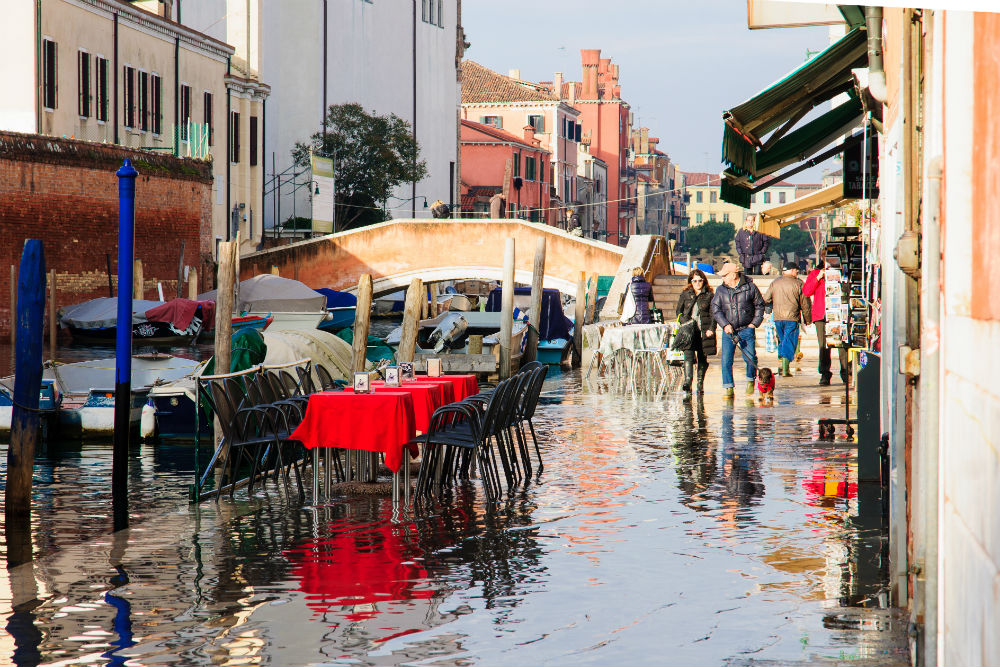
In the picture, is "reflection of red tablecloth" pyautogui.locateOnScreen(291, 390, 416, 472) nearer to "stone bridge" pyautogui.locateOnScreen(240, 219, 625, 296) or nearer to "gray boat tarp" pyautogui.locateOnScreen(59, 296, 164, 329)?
"gray boat tarp" pyautogui.locateOnScreen(59, 296, 164, 329)

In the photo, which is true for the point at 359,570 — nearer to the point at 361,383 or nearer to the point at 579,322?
the point at 361,383

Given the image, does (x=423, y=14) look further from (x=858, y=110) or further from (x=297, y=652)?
(x=297, y=652)

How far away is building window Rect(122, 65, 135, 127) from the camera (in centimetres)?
3322

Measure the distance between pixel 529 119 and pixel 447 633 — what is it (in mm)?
70461

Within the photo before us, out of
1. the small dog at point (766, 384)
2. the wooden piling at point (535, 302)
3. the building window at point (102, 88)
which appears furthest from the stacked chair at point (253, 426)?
the building window at point (102, 88)

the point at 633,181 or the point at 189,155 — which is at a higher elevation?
the point at 633,181

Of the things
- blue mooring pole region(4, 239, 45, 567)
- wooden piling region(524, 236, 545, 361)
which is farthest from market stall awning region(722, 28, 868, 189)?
wooden piling region(524, 236, 545, 361)

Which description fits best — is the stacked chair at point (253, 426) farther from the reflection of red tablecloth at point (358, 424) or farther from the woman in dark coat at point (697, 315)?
the woman in dark coat at point (697, 315)

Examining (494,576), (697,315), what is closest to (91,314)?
(697,315)

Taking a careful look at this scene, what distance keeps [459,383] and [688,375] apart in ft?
19.1

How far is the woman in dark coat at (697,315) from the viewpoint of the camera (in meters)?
15.6

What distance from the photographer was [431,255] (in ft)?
114

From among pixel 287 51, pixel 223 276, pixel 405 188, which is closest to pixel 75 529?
pixel 223 276

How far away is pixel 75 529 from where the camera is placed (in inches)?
342
